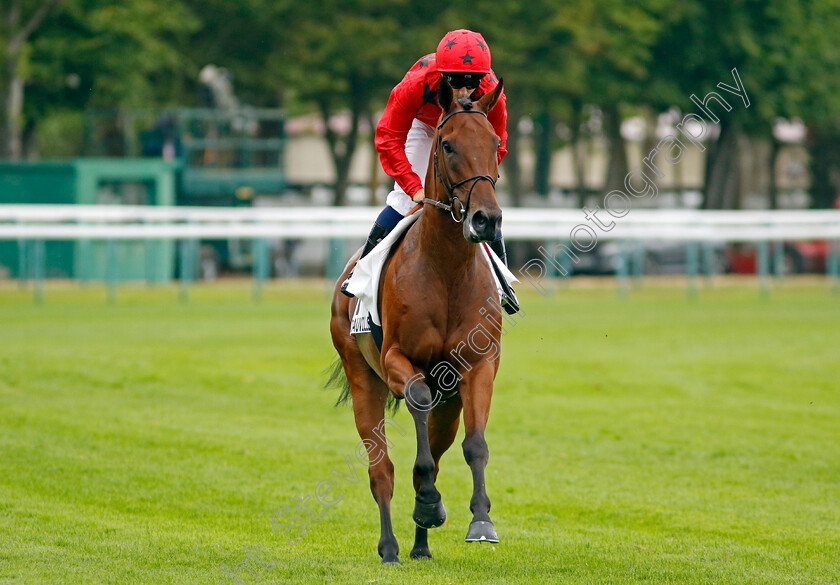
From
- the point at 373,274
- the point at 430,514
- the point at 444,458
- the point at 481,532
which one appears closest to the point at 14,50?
the point at 444,458

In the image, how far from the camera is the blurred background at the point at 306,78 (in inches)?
1235

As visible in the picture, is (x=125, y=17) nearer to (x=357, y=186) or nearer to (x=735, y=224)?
(x=735, y=224)

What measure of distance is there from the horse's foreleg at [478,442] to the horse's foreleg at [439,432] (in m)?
0.66

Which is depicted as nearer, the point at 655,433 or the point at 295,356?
the point at 655,433

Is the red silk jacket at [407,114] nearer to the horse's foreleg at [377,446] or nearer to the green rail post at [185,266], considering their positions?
the horse's foreleg at [377,446]

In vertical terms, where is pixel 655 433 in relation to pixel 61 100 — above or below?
below

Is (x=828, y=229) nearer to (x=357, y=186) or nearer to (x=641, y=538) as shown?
(x=641, y=538)

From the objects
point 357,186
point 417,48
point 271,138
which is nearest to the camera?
point 417,48

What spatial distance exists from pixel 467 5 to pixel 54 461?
25.7m

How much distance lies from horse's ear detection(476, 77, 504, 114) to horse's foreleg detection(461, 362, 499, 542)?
131 cm

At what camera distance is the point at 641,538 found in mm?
7656

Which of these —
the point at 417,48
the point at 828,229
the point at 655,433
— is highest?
the point at 417,48

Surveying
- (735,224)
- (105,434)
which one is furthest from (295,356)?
(735,224)

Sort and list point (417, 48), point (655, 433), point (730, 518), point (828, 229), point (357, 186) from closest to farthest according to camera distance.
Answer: point (730, 518), point (655, 433), point (828, 229), point (417, 48), point (357, 186)
